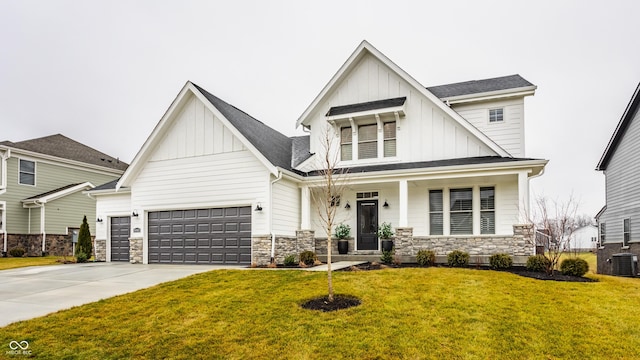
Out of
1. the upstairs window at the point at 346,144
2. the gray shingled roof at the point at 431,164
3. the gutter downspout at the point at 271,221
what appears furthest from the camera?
the upstairs window at the point at 346,144

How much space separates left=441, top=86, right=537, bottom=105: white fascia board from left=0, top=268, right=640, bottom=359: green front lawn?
324 inches

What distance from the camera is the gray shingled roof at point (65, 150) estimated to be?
26.5 meters

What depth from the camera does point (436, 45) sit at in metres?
21.7

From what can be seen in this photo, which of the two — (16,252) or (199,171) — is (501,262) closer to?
(199,171)

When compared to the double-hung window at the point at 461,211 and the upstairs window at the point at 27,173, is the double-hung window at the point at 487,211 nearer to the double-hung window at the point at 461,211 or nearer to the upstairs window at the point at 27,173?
the double-hung window at the point at 461,211

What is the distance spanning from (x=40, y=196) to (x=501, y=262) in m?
25.7

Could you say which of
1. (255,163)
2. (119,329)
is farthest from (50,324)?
(255,163)

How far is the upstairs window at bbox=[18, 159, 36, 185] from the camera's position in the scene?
2542cm

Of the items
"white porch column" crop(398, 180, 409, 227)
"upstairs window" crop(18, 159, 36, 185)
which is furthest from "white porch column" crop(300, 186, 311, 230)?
"upstairs window" crop(18, 159, 36, 185)

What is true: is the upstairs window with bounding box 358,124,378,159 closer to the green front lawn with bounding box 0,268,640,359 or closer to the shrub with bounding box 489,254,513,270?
the shrub with bounding box 489,254,513,270

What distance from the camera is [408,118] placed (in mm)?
16578

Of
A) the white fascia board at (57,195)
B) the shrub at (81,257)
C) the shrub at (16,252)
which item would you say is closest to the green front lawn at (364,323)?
the shrub at (81,257)

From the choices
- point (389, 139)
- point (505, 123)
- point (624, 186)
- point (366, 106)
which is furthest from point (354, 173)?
point (624, 186)

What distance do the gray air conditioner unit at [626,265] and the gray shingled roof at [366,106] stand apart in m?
10.5
